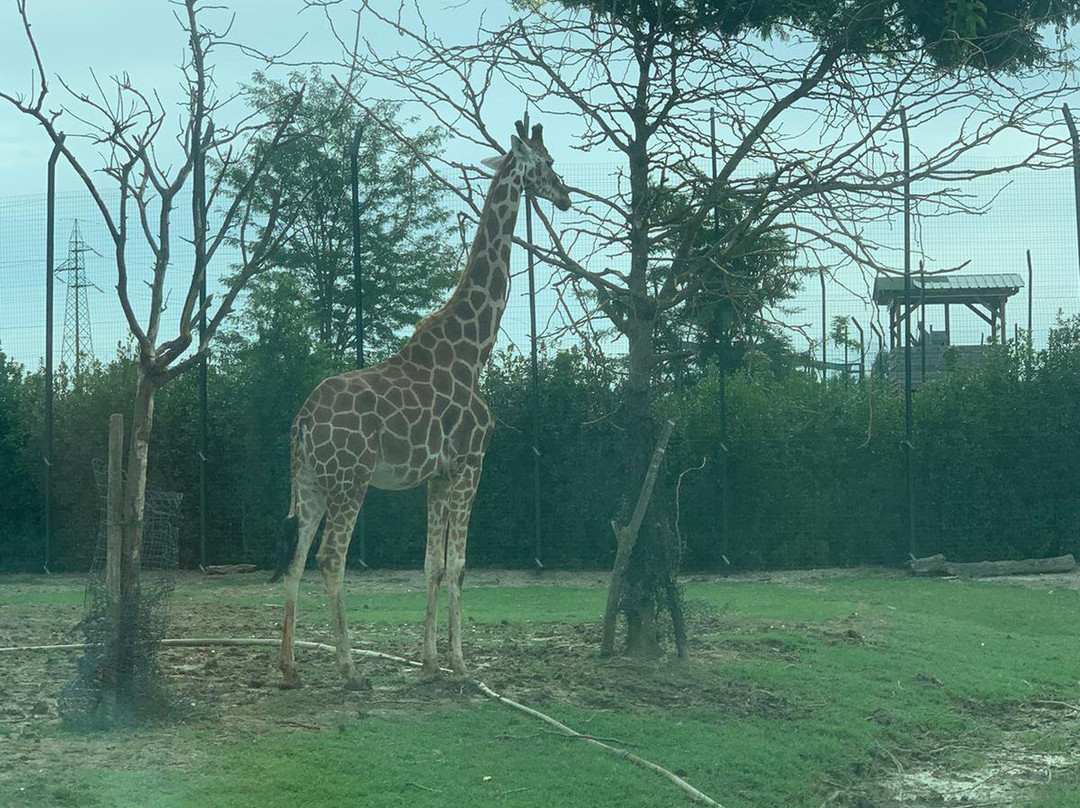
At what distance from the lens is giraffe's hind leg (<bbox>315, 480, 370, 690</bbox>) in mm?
7879

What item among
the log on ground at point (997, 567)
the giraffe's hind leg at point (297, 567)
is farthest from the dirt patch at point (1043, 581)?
the giraffe's hind leg at point (297, 567)

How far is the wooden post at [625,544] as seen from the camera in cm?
883

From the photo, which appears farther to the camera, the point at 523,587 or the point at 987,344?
the point at 987,344

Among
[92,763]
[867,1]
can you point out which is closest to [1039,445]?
[867,1]

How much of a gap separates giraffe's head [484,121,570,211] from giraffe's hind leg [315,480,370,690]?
2.60 meters

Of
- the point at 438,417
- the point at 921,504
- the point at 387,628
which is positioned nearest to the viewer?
the point at 438,417

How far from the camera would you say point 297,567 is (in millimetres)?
7934

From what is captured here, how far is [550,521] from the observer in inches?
654

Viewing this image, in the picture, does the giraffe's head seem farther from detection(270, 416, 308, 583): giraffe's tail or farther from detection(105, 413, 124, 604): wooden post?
detection(105, 413, 124, 604): wooden post

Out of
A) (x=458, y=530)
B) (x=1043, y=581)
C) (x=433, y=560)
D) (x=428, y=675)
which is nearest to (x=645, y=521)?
(x=458, y=530)

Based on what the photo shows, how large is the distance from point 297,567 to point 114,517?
1351 millimetres

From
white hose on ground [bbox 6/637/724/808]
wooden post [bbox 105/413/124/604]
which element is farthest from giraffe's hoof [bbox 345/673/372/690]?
wooden post [bbox 105/413/124/604]

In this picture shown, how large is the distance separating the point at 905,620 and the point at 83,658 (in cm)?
753

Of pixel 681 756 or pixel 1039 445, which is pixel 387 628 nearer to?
pixel 681 756
